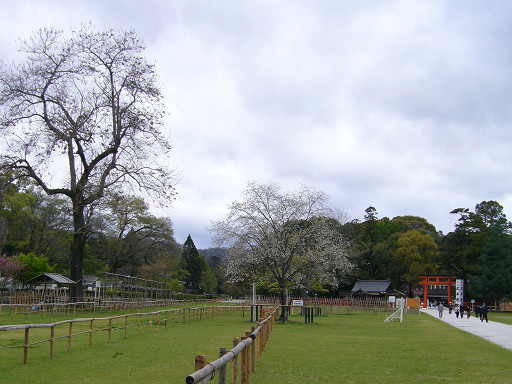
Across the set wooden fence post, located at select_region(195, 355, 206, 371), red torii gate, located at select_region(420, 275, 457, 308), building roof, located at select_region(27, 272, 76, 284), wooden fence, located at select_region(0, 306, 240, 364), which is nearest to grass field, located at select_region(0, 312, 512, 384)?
wooden fence, located at select_region(0, 306, 240, 364)

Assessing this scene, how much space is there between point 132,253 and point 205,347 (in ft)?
156

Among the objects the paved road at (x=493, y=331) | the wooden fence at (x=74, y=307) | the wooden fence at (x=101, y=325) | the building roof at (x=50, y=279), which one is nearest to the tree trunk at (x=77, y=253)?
the wooden fence at (x=74, y=307)

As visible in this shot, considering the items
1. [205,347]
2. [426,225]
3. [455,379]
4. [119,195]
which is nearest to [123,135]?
[119,195]

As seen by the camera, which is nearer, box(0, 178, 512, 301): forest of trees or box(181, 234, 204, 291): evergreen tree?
box(0, 178, 512, 301): forest of trees

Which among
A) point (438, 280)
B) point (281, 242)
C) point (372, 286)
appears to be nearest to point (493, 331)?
point (281, 242)

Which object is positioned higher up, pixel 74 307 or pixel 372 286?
pixel 74 307

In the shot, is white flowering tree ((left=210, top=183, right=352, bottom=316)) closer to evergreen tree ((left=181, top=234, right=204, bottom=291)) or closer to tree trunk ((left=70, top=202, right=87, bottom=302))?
tree trunk ((left=70, top=202, right=87, bottom=302))

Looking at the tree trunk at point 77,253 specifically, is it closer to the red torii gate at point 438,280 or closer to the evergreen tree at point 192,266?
the red torii gate at point 438,280

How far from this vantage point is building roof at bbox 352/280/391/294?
6469cm

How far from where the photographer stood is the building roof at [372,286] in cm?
6469

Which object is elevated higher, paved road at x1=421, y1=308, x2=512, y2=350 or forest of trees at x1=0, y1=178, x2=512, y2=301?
forest of trees at x1=0, y1=178, x2=512, y2=301

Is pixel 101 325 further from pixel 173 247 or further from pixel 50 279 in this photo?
pixel 173 247

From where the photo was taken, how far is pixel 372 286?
65812 millimetres

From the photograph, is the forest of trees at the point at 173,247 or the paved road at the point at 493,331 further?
the forest of trees at the point at 173,247
